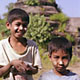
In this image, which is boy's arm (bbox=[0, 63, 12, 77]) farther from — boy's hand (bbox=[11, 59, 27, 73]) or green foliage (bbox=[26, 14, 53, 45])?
green foliage (bbox=[26, 14, 53, 45])

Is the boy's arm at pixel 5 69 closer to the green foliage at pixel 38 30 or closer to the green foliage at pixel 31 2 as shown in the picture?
the green foliage at pixel 38 30

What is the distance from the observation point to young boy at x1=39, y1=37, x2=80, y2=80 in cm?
205

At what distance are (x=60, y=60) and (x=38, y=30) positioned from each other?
9.53 metres

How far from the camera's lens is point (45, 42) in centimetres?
1207

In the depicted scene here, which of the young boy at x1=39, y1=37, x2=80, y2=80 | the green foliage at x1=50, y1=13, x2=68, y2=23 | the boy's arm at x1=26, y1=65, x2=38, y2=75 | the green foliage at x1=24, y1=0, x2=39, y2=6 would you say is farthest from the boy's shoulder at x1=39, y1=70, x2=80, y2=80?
the green foliage at x1=24, y1=0, x2=39, y2=6

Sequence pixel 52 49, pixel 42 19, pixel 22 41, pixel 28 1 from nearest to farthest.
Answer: pixel 52 49, pixel 22 41, pixel 42 19, pixel 28 1

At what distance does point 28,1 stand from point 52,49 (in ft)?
37.3

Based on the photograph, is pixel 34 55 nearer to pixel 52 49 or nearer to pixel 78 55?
pixel 52 49

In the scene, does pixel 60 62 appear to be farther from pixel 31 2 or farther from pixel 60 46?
pixel 31 2

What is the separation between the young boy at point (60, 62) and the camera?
2.05m

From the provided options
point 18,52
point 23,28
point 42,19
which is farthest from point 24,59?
point 42,19

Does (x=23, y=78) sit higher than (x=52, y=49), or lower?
lower

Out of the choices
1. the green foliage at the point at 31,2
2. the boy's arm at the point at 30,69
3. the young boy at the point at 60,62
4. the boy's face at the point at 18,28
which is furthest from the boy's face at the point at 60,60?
the green foliage at the point at 31,2

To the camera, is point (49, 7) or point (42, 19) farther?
point (49, 7)
